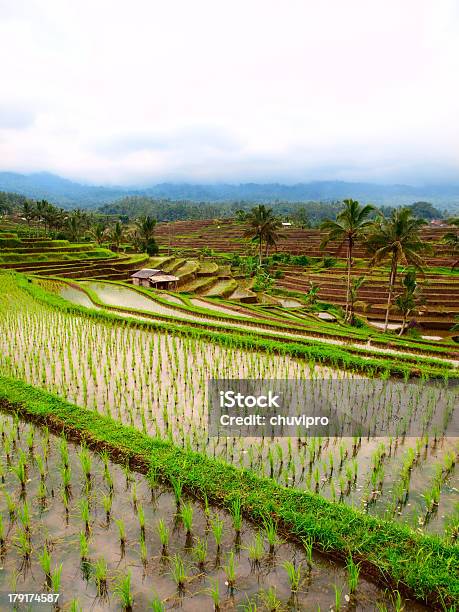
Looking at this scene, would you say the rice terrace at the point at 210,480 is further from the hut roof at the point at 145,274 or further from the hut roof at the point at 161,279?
the hut roof at the point at 145,274

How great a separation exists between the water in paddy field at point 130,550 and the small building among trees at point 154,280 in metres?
23.4

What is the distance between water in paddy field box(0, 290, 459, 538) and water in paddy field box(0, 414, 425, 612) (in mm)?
1108

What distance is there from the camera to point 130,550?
13.0 ft

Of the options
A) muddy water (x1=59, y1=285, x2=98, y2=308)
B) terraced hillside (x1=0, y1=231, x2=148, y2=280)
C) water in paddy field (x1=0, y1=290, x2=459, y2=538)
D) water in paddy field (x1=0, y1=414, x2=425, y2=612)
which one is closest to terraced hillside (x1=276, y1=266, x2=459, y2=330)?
terraced hillside (x1=0, y1=231, x2=148, y2=280)

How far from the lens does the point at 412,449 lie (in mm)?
5625

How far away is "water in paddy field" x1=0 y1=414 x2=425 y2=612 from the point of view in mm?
3482

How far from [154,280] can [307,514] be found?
24.8m

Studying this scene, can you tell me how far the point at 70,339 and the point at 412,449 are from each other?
8.89m

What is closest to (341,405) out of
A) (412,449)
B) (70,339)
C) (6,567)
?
(412,449)

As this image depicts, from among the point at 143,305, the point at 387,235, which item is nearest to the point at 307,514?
the point at 143,305

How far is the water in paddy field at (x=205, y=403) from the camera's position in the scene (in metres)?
4.98

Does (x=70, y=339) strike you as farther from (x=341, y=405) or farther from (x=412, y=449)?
(x=412, y=449)

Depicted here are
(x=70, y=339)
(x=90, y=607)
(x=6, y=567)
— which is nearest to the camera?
(x=90, y=607)

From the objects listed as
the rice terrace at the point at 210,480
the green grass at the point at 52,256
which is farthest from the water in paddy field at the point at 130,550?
the green grass at the point at 52,256
